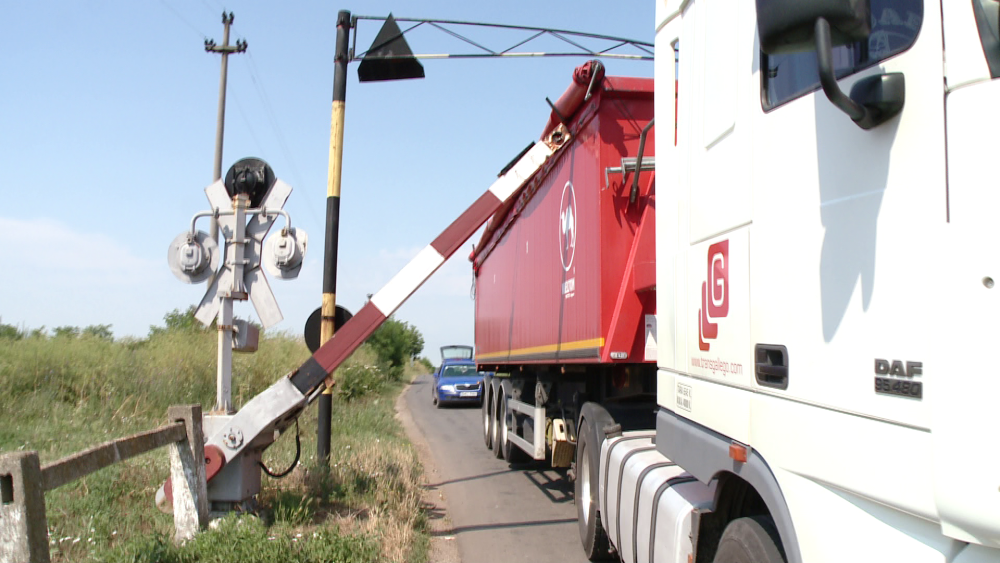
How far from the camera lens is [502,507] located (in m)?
8.48

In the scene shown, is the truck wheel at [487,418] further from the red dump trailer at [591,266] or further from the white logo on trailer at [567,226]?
the white logo on trailer at [567,226]

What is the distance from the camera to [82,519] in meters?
6.00

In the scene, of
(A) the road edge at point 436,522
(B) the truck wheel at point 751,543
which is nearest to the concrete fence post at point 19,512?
(B) the truck wheel at point 751,543

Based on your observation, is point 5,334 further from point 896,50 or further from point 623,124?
point 896,50

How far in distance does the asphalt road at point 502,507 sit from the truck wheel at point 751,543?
3485 millimetres

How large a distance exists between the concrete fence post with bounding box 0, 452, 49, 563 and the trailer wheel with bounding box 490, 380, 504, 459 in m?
8.70

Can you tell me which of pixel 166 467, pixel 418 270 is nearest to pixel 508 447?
pixel 166 467

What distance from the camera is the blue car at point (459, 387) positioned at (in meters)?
24.4

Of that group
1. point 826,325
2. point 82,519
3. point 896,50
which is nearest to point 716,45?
point 896,50

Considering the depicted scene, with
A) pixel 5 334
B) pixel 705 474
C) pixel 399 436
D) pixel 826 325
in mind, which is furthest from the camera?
pixel 5 334

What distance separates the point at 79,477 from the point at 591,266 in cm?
369

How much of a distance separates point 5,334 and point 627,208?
15.9 metres

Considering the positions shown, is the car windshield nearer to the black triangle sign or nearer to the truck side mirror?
the black triangle sign

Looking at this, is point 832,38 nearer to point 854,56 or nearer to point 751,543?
point 854,56
